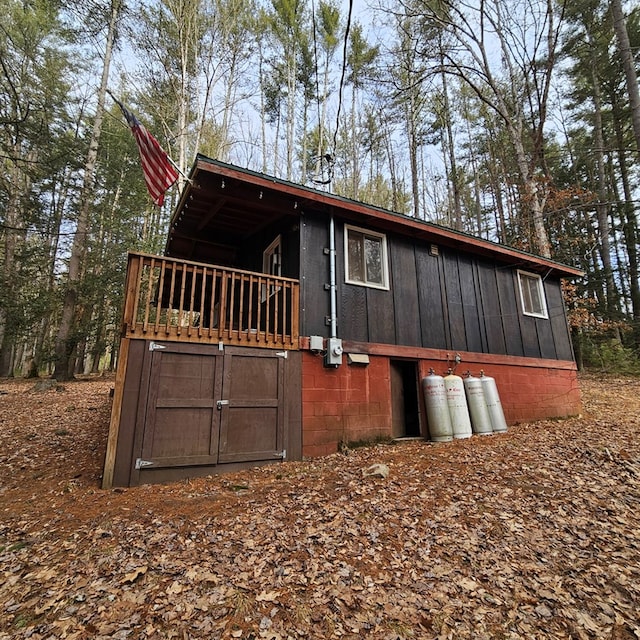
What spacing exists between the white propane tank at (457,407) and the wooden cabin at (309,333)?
0.52 m

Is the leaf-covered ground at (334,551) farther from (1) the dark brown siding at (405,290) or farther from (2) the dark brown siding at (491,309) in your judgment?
(2) the dark brown siding at (491,309)

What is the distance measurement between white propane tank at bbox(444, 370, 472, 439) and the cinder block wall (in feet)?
1.63

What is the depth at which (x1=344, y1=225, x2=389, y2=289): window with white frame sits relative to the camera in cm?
663

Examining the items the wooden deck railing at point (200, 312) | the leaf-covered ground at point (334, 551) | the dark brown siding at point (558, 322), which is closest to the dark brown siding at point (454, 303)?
the leaf-covered ground at point (334, 551)

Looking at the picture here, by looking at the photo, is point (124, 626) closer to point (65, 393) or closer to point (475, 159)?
point (65, 393)

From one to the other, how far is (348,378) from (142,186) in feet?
54.0

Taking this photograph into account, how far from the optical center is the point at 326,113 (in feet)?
55.6

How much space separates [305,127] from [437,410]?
16.4m

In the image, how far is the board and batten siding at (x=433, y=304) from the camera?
6203 mm

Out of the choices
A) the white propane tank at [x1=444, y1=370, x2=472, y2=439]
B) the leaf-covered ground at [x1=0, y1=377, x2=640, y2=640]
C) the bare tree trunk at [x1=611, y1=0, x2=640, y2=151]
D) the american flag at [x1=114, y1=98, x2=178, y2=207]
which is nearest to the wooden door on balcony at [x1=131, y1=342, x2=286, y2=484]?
the leaf-covered ground at [x1=0, y1=377, x2=640, y2=640]

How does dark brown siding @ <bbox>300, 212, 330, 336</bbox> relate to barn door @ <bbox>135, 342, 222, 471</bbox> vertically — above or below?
above

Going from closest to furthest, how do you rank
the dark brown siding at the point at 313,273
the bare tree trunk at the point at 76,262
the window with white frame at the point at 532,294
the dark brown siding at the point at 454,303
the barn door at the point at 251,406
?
1. the barn door at the point at 251,406
2. the dark brown siding at the point at 313,273
3. the dark brown siding at the point at 454,303
4. the window with white frame at the point at 532,294
5. the bare tree trunk at the point at 76,262

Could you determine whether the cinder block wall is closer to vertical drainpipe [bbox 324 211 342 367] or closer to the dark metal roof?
vertical drainpipe [bbox 324 211 342 367]

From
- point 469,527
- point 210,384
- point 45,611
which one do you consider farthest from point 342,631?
point 210,384
